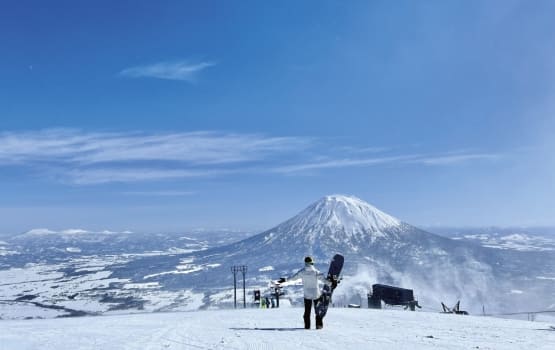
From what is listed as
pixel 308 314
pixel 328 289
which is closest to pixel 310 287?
pixel 308 314

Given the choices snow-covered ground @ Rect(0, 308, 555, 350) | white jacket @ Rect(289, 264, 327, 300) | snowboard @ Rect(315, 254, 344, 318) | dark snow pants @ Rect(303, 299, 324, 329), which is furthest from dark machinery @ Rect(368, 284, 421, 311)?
white jacket @ Rect(289, 264, 327, 300)

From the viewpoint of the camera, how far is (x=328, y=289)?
1316 centimetres

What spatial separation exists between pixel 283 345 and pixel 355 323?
5499mm

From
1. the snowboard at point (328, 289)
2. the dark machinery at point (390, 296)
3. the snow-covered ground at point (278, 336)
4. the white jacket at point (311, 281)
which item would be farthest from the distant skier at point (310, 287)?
the dark machinery at point (390, 296)

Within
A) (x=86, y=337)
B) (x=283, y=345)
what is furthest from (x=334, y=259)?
(x=86, y=337)

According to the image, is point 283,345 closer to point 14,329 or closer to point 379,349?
point 379,349

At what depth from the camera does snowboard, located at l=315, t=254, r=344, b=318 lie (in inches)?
495

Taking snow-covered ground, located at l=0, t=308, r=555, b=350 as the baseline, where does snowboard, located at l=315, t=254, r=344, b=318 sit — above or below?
above

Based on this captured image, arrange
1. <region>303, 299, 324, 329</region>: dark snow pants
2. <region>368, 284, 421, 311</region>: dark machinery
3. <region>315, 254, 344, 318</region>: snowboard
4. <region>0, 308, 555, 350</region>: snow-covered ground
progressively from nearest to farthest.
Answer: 1. <region>0, 308, 555, 350</region>: snow-covered ground
2. <region>303, 299, 324, 329</region>: dark snow pants
3. <region>315, 254, 344, 318</region>: snowboard
4. <region>368, 284, 421, 311</region>: dark machinery

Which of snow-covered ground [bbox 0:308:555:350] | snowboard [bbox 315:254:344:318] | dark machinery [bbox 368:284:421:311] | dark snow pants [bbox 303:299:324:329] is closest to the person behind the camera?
snow-covered ground [bbox 0:308:555:350]

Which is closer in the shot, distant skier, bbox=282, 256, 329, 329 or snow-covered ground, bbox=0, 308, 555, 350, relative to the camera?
snow-covered ground, bbox=0, 308, 555, 350

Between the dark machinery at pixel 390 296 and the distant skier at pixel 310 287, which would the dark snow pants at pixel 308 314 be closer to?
the distant skier at pixel 310 287

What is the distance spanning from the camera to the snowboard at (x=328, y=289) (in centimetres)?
1256

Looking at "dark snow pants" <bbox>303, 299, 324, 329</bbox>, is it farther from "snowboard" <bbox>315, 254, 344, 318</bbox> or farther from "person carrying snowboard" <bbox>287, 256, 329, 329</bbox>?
"snowboard" <bbox>315, 254, 344, 318</bbox>
